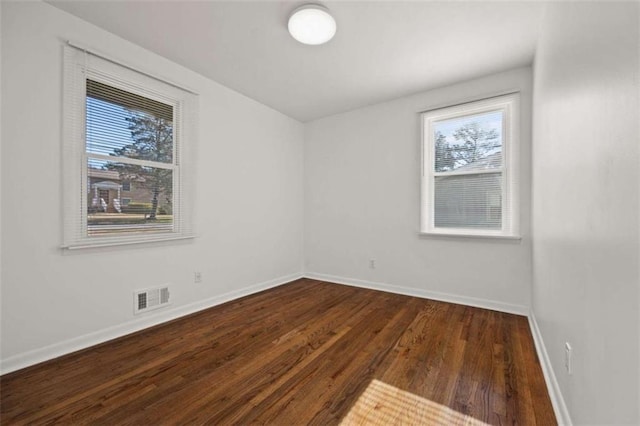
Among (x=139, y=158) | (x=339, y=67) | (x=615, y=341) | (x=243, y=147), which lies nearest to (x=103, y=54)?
(x=139, y=158)

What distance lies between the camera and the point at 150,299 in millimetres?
2596

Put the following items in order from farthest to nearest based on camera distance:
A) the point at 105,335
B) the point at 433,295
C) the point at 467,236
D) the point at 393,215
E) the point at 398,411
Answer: the point at 393,215 → the point at 433,295 → the point at 467,236 → the point at 105,335 → the point at 398,411

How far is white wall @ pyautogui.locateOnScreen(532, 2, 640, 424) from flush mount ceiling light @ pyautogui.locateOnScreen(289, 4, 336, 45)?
149cm

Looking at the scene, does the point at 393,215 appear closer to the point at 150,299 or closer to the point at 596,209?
the point at 596,209

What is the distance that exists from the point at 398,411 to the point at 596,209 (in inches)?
53.2

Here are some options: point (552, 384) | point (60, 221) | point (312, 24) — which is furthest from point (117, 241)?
point (552, 384)

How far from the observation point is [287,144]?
169 inches

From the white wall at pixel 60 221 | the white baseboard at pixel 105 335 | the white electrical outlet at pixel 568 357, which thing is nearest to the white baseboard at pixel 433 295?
the white wall at pixel 60 221

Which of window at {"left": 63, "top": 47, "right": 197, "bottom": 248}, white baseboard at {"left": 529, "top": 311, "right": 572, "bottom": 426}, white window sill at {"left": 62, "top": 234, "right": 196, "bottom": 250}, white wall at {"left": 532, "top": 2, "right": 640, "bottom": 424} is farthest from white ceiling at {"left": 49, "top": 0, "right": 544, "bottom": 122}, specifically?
white baseboard at {"left": 529, "top": 311, "right": 572, "bottom": 426}

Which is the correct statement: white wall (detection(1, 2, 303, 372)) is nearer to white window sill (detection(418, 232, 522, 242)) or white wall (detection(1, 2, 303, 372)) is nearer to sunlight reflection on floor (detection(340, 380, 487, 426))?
sunlight reflection on floor (detection(340, 380, 487, 426))

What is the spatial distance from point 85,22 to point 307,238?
354cm

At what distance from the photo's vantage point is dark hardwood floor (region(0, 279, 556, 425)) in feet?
4.78

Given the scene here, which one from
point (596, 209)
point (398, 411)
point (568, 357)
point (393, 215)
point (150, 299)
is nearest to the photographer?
point (596, 209)

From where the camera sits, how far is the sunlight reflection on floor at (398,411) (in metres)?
1.41
